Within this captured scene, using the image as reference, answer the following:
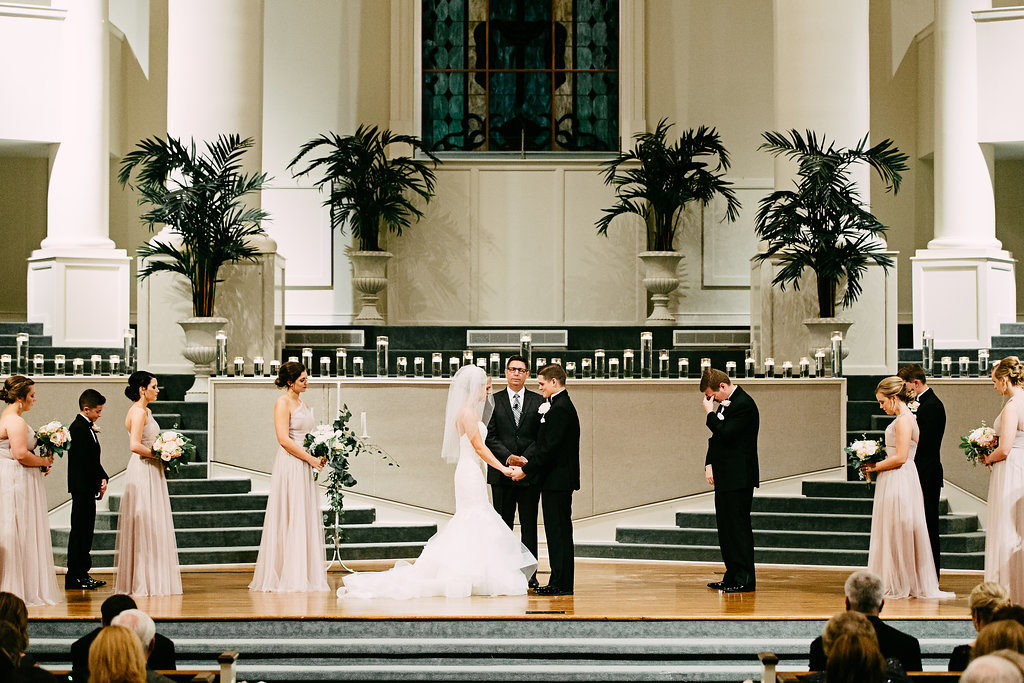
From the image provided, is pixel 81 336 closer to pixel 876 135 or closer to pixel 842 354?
pixel 842 354

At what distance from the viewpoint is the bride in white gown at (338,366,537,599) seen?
30.5 feet

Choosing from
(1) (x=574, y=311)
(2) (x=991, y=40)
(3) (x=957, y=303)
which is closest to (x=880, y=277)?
(3) (x=957, y=303)

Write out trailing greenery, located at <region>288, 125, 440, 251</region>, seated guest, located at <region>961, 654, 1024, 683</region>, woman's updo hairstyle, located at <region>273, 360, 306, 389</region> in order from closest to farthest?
seated guest, located at <region>961, 654, 1024, 683</region>, woman's updo hairstyle, located at <region>273, 360, 306, 389</region>, trailing greenery, located at <region>288, 125, 440, 251</region>

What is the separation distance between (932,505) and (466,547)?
340 cm

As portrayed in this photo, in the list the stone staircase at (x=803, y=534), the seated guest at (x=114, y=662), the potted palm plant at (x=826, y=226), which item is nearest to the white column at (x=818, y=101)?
the potted palm plant at (x=826, y=226)

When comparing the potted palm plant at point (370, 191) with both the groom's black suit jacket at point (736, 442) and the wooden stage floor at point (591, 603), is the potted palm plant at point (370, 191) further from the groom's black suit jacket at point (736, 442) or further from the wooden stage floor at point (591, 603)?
the groom's black suit jacket at point (736, 442)

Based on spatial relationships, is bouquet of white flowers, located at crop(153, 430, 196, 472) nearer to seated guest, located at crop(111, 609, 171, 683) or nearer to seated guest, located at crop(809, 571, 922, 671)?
seated guest, located at crop(111, 609, 171, 683)

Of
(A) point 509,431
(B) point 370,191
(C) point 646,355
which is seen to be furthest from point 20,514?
(B) point 370,191

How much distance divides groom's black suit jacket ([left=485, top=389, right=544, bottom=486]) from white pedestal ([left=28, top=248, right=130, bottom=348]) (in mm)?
6491

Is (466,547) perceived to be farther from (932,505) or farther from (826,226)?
(826,226)

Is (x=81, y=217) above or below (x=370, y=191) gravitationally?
below

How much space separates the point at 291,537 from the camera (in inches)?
378

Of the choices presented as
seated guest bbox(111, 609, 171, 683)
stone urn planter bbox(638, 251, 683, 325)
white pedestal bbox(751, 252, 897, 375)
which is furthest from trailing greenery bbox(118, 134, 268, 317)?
seated guest bbox(111, 609, 171, 683)

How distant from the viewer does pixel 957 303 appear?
14.7 m
